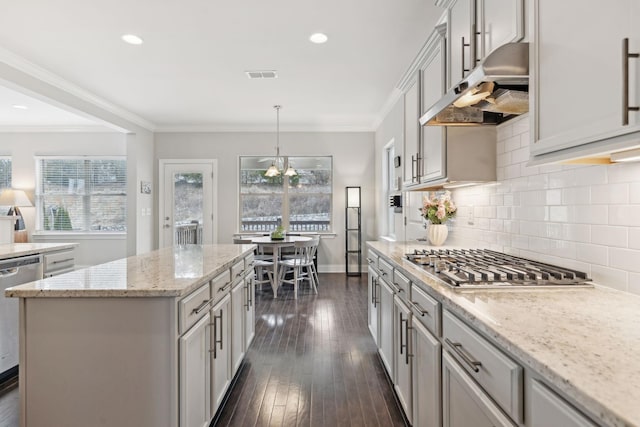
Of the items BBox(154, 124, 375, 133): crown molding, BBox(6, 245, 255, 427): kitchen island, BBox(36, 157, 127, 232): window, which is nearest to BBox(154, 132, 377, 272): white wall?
BBox(154, 124, 375, 133): crown molding

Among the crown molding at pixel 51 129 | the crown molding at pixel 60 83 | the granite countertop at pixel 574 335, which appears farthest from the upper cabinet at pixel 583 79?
the crown molding at pixel 51 129

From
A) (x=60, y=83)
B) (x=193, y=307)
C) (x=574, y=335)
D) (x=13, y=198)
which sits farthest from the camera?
(x=13, y=198)

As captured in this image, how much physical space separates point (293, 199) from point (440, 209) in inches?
167

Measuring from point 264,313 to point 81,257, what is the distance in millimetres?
4668

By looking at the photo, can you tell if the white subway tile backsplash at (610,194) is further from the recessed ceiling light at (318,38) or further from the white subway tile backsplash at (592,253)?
the recessed ceiling light at (318,38)

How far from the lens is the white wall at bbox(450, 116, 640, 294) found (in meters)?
1.29

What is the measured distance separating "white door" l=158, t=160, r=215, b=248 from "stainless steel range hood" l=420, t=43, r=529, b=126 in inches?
213

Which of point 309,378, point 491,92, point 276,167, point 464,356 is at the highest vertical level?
point 276,167

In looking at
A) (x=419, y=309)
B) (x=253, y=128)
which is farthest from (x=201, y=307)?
(x=253, y=128)

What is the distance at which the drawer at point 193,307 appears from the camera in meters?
1.51

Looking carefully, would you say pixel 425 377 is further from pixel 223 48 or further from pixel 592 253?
pixel 223 48

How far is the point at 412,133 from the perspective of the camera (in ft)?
9.46

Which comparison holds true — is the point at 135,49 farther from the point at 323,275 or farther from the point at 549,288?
the point at 323,275

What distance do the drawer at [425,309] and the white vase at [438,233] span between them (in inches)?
48.5
